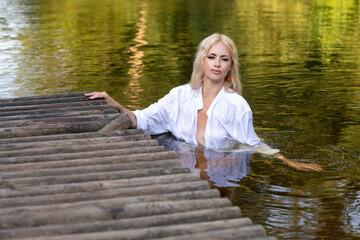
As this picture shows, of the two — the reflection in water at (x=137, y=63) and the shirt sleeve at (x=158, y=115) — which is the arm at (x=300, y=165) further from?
the reflection in water at (x=137, y=63)

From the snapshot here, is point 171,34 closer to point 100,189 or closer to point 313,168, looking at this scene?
point 313,168

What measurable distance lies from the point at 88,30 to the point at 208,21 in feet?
13.6

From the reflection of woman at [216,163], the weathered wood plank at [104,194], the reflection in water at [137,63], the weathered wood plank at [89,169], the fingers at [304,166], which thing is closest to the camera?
the weathered wood plank at [104,194]

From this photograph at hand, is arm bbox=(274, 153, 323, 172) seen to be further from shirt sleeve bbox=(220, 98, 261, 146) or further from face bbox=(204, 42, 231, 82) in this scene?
face bbox=(204, 42, 231, 82)

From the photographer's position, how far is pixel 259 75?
9641mm

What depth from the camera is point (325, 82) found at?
9156 millimetres

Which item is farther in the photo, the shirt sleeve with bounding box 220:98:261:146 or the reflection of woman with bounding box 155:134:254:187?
the shirt sleeve with bounding box 220:98:261:146

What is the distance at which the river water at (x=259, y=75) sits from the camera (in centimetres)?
446

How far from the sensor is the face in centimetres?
490

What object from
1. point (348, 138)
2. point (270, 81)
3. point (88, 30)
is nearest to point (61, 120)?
point (348, 138)

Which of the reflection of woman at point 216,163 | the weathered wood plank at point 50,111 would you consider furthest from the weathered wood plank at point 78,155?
the weathered wood plank at point 50,111

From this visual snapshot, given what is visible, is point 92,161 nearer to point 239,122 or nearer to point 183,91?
point 239,122

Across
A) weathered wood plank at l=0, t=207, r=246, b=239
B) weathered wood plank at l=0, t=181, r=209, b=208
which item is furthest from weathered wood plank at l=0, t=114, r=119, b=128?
weathered wood plank at l=0, t=207, r=246, b=239

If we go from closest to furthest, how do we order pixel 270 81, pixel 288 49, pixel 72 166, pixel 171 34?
pixel 72 166, pixel 270 81, pixel 288 49, pixel 171 34
